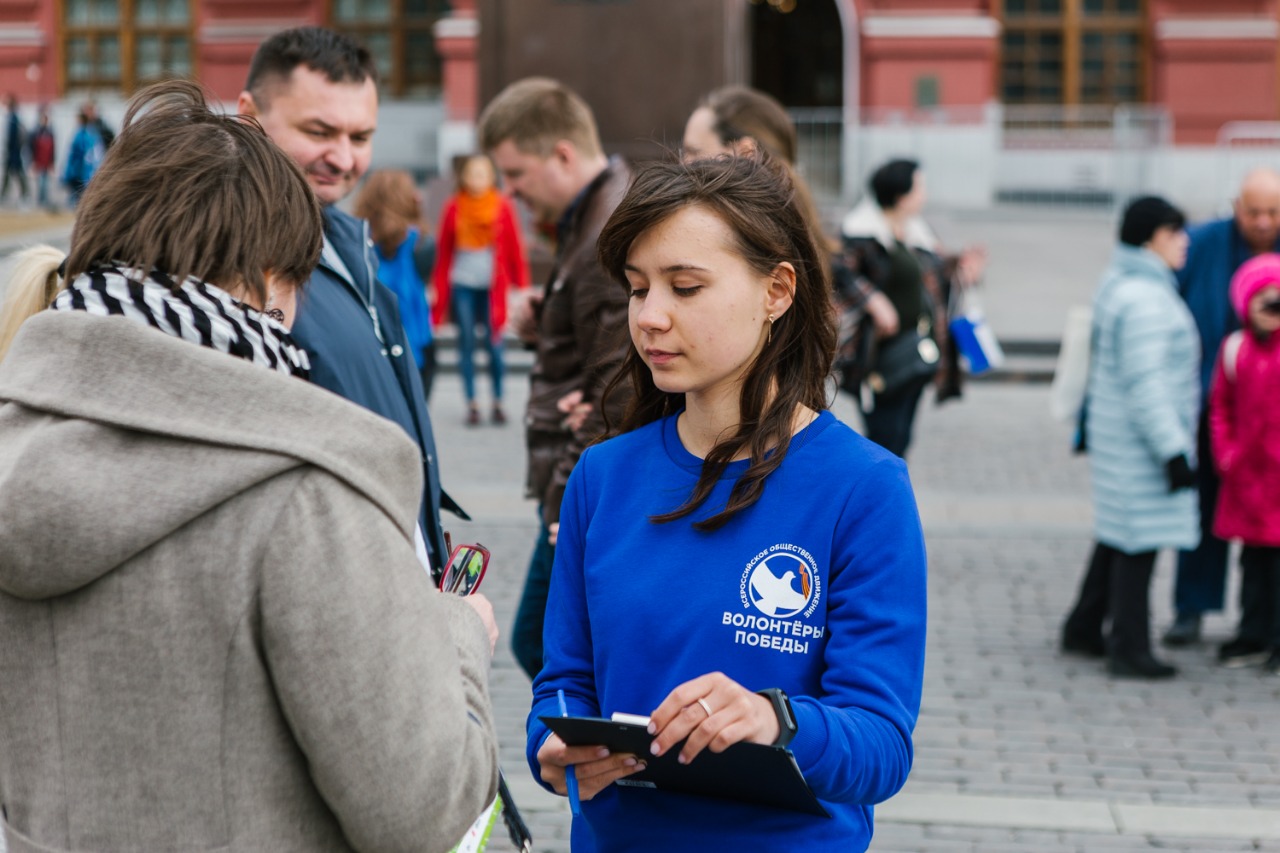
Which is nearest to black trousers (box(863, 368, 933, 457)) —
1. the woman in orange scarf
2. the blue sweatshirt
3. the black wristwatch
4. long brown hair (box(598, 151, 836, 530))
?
long brown hair (box(598, 151, 836, 530))

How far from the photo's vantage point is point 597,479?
2.22 m

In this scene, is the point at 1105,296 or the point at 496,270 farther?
the point at 496,270

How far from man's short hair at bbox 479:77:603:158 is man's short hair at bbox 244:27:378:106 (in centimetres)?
61

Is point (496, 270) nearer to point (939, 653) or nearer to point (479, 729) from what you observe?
point (939, 653)

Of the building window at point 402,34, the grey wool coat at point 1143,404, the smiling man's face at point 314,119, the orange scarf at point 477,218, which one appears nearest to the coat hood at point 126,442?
the smiling man's face at point 314,119

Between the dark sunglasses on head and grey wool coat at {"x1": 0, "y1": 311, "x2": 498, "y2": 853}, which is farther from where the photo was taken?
the dark sunglasses on head

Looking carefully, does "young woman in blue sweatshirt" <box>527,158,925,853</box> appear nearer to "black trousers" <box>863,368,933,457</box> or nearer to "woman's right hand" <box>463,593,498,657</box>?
"woman's right hand" <box>463,593,498,657</box>

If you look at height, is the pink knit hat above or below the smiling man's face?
below

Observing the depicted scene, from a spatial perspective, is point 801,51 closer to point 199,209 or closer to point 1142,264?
point 1142,264

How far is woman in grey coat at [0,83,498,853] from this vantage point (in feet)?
5.28

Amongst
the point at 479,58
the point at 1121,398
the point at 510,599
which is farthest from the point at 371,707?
the point at 479,58

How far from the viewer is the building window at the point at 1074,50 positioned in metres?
25.7

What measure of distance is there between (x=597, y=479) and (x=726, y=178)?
0.45 metres

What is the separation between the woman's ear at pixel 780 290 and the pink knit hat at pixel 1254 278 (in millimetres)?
3962
